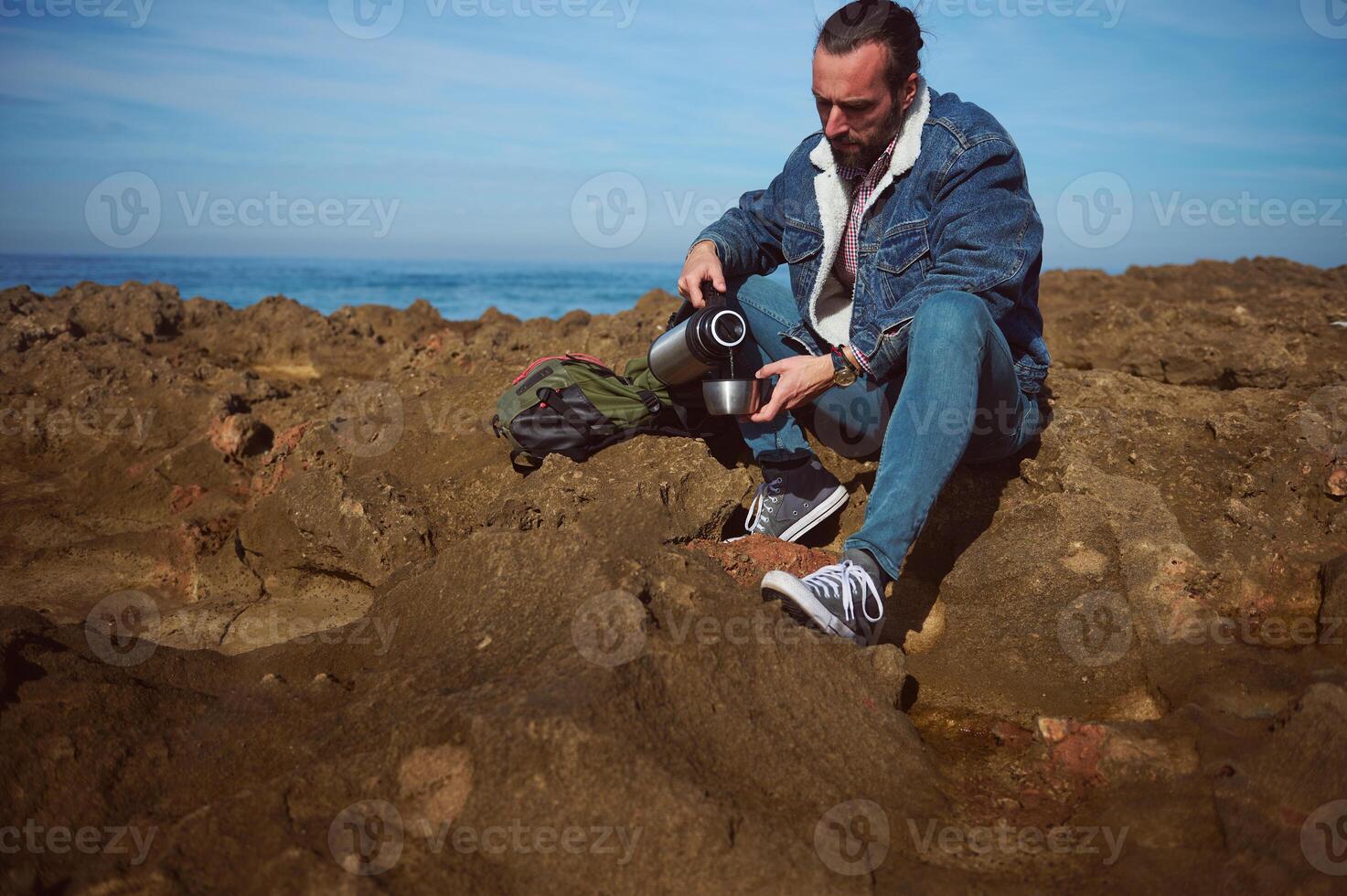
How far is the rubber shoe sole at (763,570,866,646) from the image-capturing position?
215cm

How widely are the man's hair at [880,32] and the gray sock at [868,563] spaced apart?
1.34 metres

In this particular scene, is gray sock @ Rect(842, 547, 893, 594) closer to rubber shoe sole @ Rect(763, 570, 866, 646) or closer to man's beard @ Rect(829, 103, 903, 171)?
rubber shoe sole @ Rect(763, 570, 866, 646)

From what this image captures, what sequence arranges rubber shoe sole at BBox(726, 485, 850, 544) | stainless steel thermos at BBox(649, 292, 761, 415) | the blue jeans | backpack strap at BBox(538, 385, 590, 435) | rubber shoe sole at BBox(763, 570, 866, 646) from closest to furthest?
rubber shoe sole at BBox(763, 570, 866, 646)
the blue jeans
stainless steel thermos at BBox(649, 292, 761, 415)
rubber shoe sole at BBox(726, 485, 850, 544)
backpack strap at BBox(538, 385, 590, 435)

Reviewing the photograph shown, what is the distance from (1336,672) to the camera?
1.98 meters

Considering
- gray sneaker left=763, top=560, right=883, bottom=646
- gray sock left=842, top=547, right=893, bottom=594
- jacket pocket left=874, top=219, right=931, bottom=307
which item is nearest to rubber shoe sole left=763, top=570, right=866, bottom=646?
gray sneaker left=763, top=560, right=883, bottom=646

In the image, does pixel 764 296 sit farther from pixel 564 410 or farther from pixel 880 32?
pixel 880 32

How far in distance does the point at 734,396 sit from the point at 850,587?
29.7 inches

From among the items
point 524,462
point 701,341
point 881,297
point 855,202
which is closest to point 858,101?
point 855,202

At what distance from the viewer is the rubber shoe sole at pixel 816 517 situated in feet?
9.95

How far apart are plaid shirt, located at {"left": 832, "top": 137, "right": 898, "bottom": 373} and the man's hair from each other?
0.21 meters

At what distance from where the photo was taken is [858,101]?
2559 millimetres

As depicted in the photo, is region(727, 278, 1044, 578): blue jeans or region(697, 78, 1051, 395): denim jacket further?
region(697, 78, 1051, 395): denim jacket

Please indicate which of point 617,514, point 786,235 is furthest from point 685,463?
point 786,235

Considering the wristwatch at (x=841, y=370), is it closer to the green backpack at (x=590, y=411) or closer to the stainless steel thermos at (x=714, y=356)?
the stainless steel thermos at (x=714, y=356)
